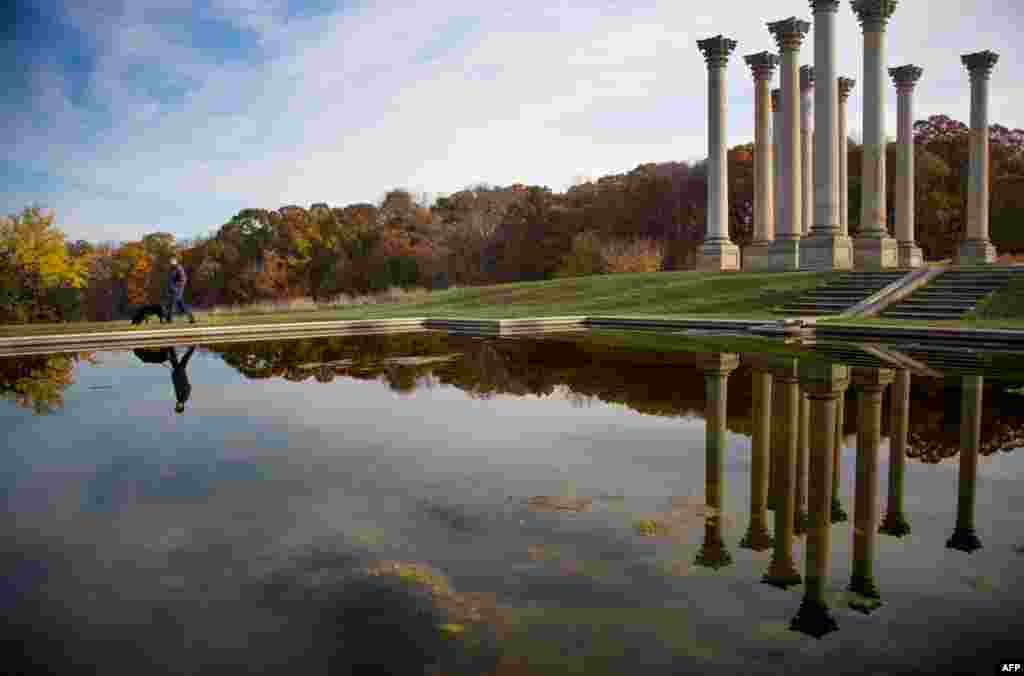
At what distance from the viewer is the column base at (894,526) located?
602 cm

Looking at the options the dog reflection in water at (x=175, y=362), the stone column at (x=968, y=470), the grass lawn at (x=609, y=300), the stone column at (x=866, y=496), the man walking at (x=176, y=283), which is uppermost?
the man walking at (x=176, y=283)

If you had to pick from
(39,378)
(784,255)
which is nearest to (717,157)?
(784,255)

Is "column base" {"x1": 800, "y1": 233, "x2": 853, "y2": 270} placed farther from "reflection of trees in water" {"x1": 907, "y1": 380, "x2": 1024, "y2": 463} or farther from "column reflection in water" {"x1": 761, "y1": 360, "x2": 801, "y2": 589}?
"column reflection in water" {"x1": 761, "y1": 360, "x2": 801, "y2": 589}

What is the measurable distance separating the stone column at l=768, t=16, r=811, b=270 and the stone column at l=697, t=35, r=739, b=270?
2859 millimetres

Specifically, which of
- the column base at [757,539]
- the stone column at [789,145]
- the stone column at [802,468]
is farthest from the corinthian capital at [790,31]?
the column base at [757,539]

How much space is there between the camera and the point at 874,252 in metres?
32.0

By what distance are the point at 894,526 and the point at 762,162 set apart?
34.9 meters

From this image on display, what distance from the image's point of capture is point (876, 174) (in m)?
33.0

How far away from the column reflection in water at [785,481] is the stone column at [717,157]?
2637 cm

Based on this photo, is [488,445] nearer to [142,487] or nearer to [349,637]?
[142,487]

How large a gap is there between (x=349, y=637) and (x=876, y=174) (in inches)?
1363

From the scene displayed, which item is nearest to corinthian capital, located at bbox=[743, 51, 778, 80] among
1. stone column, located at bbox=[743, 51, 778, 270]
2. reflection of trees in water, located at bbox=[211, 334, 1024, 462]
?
stone column, located at bbox=[743, 51, 778, 270]

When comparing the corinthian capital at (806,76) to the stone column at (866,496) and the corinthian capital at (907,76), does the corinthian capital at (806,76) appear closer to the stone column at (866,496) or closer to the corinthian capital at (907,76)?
the corinthian capital at (907,76)

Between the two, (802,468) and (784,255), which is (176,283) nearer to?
(802,468)
